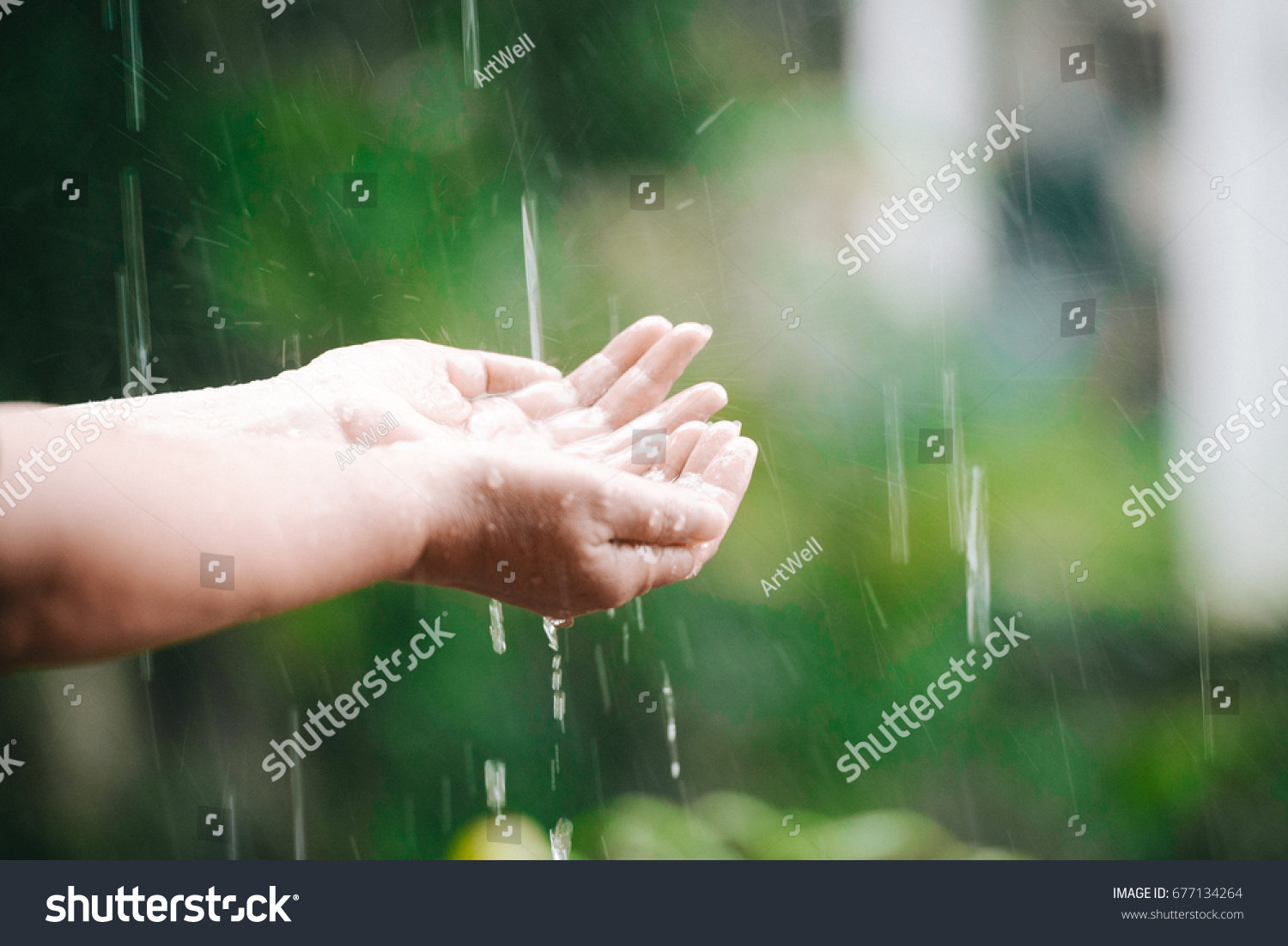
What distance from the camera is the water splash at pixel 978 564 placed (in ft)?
3.93

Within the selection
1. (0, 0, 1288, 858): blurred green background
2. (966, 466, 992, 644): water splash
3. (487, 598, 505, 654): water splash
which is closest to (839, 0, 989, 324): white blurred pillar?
(0, 0, 1288, 858): blurred green background

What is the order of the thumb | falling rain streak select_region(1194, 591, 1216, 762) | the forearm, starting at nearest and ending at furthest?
the forearm → the thumb → falling rain streak select_region(1194, 591, 1216, 762)

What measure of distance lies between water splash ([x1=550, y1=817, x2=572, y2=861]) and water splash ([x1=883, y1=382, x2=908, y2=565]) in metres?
0.64

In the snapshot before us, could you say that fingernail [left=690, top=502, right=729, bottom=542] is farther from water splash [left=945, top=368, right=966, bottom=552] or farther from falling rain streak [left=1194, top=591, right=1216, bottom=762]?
falling rain streak [left=1194, top=591, right=1216, bottom=762]

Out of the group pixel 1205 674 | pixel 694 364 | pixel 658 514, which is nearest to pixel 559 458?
pixel 658 514

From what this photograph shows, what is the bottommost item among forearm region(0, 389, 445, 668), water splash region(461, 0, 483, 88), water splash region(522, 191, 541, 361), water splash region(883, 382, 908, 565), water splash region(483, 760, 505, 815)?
water splash region(483, 760, 505, 815)

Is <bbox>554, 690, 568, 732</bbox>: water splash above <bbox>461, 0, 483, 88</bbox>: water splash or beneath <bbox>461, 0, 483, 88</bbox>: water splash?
beneath

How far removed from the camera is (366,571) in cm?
64

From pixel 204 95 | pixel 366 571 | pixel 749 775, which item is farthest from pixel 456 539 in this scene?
pixel 204 95

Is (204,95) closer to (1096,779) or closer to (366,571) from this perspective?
(366,571)

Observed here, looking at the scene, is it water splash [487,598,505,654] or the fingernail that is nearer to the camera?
the fingernail

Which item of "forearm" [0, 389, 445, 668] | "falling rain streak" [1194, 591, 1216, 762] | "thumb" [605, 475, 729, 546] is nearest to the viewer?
"forearm" [0, 389, 445, 668]

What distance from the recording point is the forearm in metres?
0.51

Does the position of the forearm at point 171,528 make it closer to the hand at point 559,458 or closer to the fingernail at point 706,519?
the hand at point 559,458
